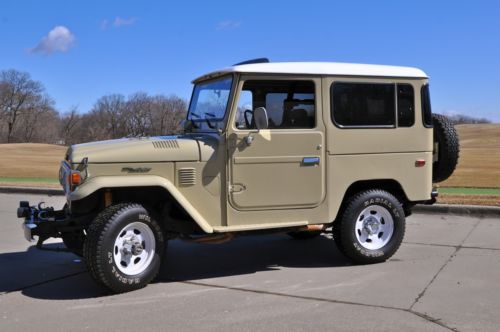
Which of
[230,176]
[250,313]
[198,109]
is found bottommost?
[250,313]

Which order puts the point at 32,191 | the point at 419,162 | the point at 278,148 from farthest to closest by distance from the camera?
the point at 32,191 → the point at 419,162 → the point at 278,148

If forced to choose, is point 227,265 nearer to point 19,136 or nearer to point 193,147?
point 193,147

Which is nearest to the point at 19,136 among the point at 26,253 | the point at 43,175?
the point at 43,175

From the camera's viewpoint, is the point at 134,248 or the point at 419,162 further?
the point at 419,162

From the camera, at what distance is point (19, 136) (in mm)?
95812

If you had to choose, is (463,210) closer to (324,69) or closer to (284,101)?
(324,69)

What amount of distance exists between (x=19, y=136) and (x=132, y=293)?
99.4 meters

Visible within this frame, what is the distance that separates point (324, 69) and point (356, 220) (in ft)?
5.92

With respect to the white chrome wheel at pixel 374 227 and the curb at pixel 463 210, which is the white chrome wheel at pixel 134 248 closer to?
the white chrome wheel at pixel 374 227

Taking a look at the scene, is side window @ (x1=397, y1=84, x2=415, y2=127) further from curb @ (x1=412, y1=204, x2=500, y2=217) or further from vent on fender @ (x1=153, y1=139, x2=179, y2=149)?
curb @ (x1=412, y1=204, x2=500, y2=217)

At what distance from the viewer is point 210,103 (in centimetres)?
631

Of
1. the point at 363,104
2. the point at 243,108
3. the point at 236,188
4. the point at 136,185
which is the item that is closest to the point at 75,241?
the point at 136,185

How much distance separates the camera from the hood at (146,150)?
529 centimetres

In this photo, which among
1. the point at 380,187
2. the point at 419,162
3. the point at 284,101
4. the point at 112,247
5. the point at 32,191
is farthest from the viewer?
the point at 32,191
